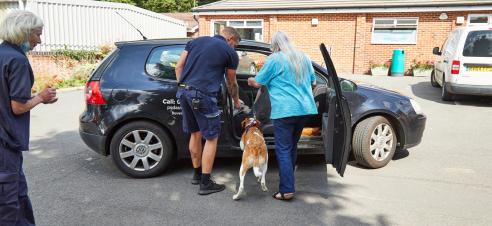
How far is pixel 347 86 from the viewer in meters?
5.16

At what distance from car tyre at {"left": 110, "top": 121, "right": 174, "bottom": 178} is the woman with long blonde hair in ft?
4.55

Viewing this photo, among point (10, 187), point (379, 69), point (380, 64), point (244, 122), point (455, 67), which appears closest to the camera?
point (10, 187)

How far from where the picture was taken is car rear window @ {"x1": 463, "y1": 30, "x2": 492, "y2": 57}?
9422 mm

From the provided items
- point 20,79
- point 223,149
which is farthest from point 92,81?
point 20,79

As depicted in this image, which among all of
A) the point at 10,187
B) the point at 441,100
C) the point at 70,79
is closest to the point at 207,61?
the point at 10,187

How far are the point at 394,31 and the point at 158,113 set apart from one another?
1496 cm

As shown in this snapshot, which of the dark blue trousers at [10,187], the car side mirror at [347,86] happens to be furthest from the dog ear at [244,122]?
the dark blue trousers at [10,187]

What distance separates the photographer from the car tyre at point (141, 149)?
4.79 meters

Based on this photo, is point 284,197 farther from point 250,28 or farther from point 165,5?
point 165,5

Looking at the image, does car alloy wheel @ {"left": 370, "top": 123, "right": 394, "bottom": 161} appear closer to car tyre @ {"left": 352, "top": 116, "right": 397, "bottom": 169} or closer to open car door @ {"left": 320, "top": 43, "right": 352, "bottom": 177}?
car tyre @ {"left": 352, "top": 116, "right": 397, "bottom": 169}

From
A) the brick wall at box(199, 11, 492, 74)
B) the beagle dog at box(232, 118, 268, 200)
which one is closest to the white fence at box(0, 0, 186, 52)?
the brick wall at box(199, 11, 492, 74)

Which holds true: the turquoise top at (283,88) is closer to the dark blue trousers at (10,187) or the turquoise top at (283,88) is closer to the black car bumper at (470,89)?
the dark blue trousers at (10,187)

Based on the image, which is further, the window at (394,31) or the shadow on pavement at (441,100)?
the window at (394,31)

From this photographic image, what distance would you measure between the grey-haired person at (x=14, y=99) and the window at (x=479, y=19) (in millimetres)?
17154
